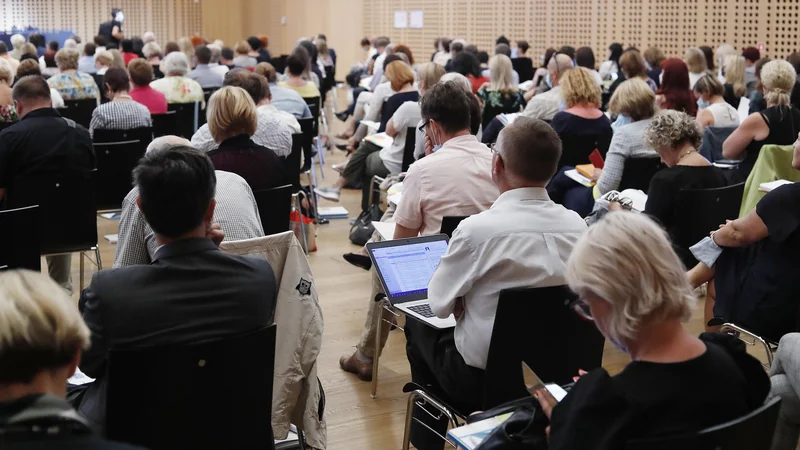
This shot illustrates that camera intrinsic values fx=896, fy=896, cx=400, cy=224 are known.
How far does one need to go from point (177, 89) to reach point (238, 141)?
457 cm

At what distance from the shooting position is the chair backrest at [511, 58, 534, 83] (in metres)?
13.8

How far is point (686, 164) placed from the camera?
4586mm

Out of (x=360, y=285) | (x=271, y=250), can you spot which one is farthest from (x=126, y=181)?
(x=271, y=250)

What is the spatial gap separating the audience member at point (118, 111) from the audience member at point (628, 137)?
3.39 meters

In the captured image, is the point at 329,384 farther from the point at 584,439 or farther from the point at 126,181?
the point at 584,439

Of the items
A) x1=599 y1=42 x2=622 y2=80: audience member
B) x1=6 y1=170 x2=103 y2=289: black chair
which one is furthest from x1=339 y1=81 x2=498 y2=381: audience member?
x1=599 y1=42 x2=622 y2=80: audience member

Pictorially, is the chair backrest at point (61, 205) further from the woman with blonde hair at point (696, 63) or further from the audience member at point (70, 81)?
the woman with blonde hair at point (696, 63)

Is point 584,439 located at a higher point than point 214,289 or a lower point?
lower

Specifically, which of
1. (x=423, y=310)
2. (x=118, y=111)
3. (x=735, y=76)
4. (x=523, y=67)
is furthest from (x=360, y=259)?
(x=523, y=67)

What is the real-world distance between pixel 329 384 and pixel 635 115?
2660mm

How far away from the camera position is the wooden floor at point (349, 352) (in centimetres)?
382

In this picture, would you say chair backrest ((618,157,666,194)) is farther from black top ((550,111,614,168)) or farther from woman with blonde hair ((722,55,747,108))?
woman with blonde hair ((722,55,747,108))

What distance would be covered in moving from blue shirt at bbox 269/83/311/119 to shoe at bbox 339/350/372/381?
3.58m

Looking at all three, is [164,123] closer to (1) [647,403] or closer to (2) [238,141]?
(2) [238,141]
